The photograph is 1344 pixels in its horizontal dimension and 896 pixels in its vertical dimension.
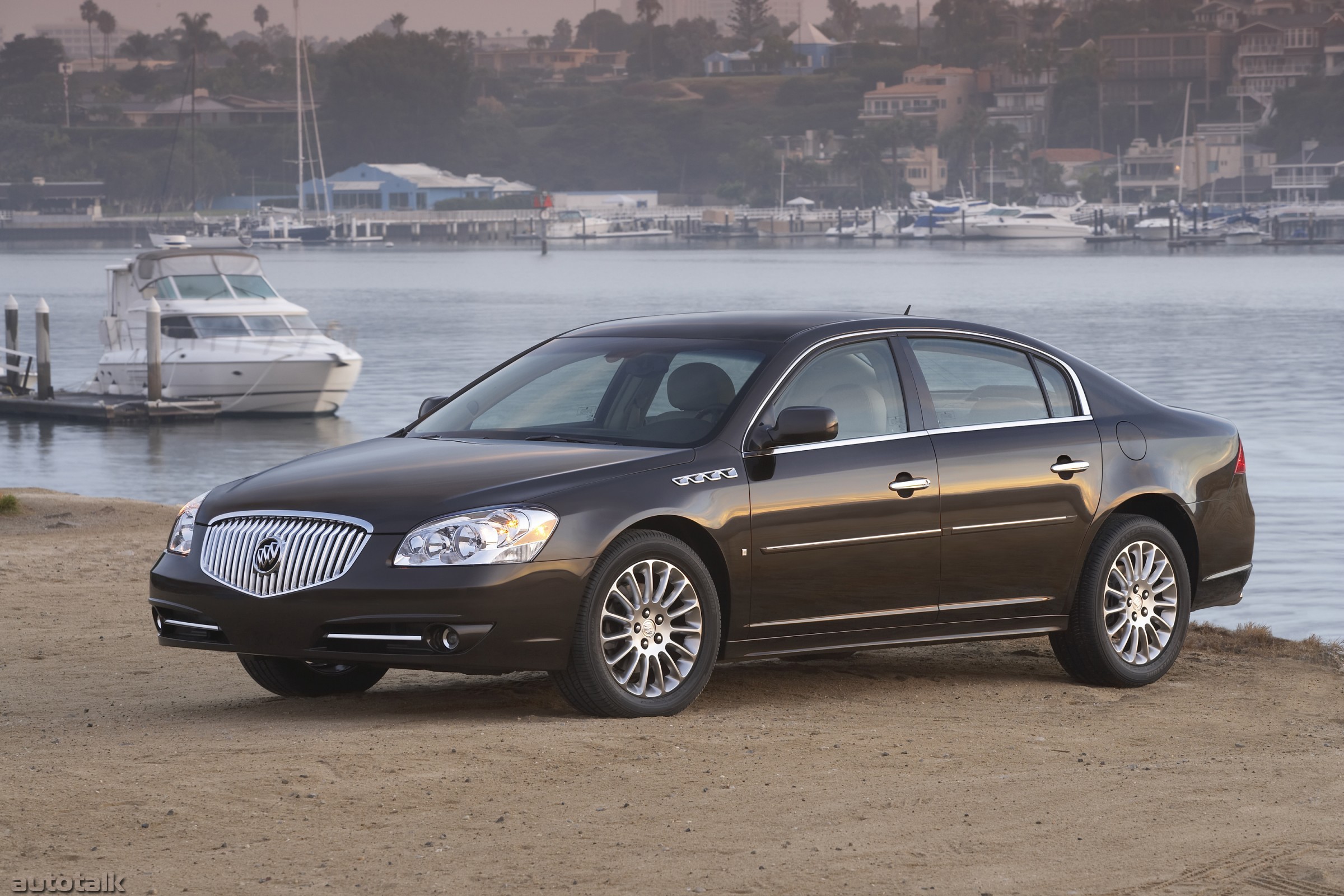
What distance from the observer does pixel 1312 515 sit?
22.9m

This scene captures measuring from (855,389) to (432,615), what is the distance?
6.93 feet

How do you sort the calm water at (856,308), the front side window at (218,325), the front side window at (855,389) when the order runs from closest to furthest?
the front side window at (855,389)
the calm water at (856,308)
the front side window at (218,325)

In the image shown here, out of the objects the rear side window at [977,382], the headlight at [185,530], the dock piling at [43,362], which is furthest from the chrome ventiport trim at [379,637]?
the dock piling at [43,362]

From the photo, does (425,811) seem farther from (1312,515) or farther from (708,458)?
(1312,515)

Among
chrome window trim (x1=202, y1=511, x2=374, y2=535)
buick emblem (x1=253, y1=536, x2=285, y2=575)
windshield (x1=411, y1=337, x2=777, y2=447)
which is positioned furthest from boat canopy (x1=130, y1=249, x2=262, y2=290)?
buick emblem (x1=253, y1=536, x2=285, y2=575)

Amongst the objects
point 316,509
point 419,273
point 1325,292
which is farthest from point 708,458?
point 419,273

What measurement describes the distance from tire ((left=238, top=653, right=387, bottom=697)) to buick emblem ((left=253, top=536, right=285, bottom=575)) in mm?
941

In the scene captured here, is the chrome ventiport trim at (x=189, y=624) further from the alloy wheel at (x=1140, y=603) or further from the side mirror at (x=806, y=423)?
the alloy wheel at (x=1140, y=603)

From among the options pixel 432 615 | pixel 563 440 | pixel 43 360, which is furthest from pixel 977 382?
pixel 43 360

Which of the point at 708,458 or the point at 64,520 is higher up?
the point at 708,458

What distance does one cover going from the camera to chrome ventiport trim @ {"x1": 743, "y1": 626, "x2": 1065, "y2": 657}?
7828 millimetres

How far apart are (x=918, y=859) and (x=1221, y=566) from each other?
3.95 meters

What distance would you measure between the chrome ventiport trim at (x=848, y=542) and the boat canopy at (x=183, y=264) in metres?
29.8

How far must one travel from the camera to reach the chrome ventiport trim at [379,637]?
706cm
